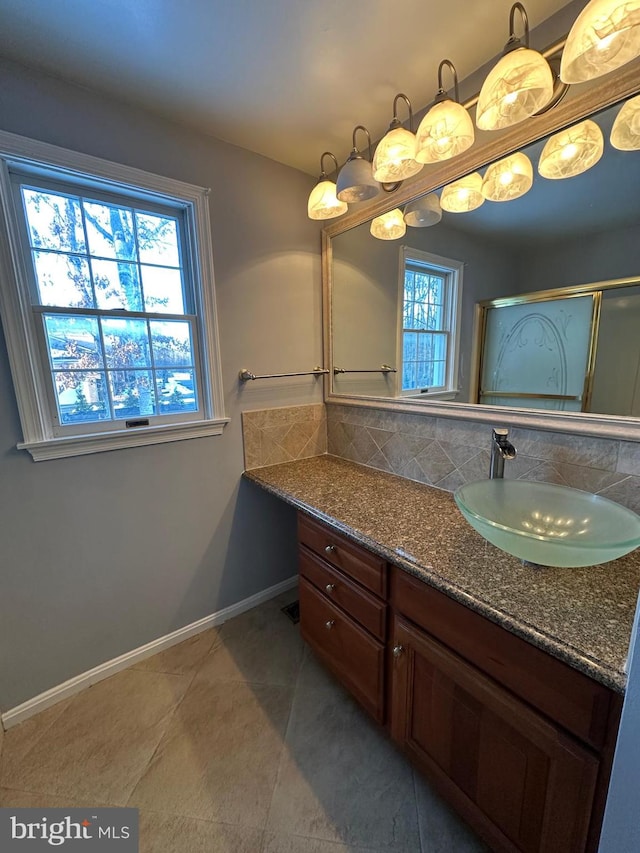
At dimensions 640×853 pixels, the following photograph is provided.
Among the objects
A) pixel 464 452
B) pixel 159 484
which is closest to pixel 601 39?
pixel 464 452

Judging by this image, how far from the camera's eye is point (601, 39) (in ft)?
2.46

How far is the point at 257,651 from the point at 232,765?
500 mm

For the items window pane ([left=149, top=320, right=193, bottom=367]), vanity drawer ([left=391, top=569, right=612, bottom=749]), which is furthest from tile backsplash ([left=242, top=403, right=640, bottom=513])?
vanity drawer ([left=391, top=569, right=612, bottom=749])

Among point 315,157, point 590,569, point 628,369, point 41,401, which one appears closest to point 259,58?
point 315,157

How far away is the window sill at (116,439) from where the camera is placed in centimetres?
132

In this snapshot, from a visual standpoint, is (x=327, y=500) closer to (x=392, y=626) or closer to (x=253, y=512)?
(x=392, y=626)

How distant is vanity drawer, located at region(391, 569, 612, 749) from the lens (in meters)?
0.67

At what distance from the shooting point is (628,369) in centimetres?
106

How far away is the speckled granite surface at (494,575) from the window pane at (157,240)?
1.22 metres

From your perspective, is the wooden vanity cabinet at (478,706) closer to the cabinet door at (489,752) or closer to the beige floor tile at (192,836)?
the cabinet door at (489,752)

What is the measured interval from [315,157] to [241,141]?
378 mm

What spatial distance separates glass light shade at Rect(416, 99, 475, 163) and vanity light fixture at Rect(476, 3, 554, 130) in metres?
0.08

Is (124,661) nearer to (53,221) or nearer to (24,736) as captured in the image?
(24,736)

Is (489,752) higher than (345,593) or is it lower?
lower
